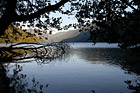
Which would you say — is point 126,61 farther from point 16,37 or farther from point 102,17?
point 16,37

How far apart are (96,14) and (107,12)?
50cm

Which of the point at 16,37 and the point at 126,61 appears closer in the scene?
the point at 126,61

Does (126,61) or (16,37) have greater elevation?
(16,37)

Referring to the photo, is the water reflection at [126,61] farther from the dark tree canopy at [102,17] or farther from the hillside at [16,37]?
the hillside at [16,37]

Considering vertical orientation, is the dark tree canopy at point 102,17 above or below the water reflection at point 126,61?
above

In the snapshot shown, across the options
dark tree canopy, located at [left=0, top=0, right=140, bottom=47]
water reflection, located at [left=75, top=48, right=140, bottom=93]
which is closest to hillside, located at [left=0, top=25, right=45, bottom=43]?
dark tree canopy, located at [left=0, top=0, right=140, bottom=47]

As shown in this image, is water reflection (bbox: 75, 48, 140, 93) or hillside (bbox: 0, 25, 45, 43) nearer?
water reflection (bbox: 75, 48, 140, 93)

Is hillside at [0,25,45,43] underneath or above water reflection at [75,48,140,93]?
above

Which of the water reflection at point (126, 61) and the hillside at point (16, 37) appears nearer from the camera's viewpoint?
the water reflection at point (126, 61)

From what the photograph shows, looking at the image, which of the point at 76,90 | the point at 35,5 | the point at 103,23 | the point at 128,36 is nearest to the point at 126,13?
the point at 103,23

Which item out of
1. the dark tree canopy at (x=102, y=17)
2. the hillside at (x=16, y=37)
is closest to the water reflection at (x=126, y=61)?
the dark tree canopy at (x=102, y=17)

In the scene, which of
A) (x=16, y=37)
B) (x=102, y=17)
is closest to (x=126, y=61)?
(x=102, y=17)

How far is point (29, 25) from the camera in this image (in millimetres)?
9023

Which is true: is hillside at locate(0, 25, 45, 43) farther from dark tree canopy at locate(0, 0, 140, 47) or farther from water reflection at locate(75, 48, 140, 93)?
water reflection at locate(75, 48, 140, 93)
